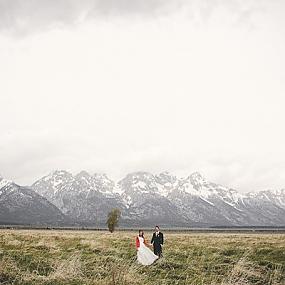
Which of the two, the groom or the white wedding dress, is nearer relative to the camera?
the white wedding dress

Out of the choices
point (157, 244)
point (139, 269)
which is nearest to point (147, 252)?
point (157, 244)

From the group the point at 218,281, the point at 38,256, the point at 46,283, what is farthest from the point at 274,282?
the point at 38,256

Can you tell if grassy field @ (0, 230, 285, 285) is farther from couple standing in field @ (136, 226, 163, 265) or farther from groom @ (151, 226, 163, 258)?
groom @ (151, 226, 163, 258)

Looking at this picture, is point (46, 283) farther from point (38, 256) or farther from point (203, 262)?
point (203, 262)

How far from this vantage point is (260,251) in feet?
84.5

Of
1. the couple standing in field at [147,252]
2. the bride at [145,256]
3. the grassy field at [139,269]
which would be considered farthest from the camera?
the couple standing in field at [147,252]

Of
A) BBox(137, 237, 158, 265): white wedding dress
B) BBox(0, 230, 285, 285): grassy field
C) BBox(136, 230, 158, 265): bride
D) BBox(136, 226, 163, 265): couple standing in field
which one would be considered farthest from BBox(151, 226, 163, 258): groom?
BBox(137, 237, 158, 265): white wedding dress

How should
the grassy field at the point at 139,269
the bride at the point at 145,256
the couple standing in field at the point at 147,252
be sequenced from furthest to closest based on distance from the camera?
the couple standing in field at the point at 147,252
the bride at the point at 145,256
the grassy field at the point at 139,269

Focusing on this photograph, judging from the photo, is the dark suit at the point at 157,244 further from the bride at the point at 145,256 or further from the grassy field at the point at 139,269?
the bride at the point at 145,256

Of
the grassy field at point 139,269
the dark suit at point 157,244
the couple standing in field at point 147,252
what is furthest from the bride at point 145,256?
the dark suit at point 157,244

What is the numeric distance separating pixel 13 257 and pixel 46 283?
6.38 meters

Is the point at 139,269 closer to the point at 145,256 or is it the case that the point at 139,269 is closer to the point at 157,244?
the point at 145,256

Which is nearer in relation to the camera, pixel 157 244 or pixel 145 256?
pixel 145 256

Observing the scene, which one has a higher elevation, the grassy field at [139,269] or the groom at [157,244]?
the groom at [157,244]
